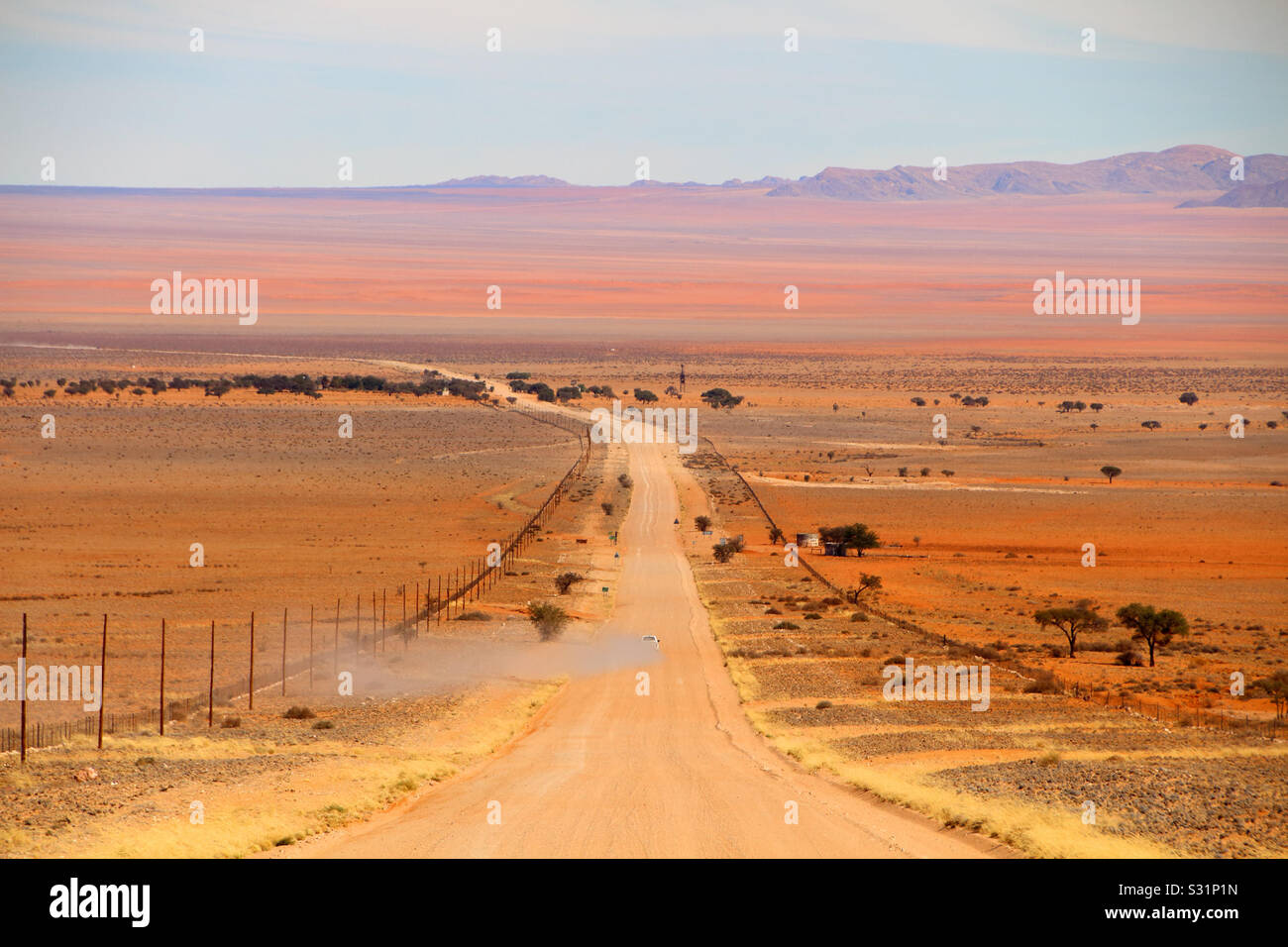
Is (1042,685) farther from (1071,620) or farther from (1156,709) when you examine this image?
(1071,620)

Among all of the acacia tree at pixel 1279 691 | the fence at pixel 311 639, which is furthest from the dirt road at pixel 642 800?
the acacia tree at pixel 1279 691

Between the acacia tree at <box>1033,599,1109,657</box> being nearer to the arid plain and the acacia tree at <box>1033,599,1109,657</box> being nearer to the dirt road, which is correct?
the arid plain

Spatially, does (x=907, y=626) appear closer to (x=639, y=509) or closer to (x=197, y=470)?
(x=639, y=509)

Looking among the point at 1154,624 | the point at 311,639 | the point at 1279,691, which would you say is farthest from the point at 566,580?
the point at 1279,691

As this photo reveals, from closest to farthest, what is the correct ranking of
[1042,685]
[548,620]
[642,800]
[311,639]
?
[642,800], [1042,685], [311,639], [548,620]

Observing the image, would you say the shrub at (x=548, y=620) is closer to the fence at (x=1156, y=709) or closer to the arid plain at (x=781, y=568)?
the arid plain at (x=781, y=568)
